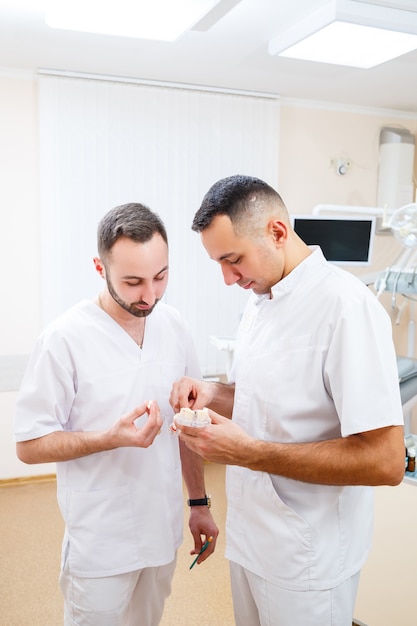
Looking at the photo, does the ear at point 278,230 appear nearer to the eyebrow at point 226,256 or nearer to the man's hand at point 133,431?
the eyebrow at point 226,256

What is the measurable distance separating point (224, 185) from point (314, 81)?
9.05 ft

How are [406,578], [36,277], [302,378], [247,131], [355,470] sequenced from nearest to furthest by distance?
[355,470] → [302,378] → [406,578] → [36,277] → [247,131]

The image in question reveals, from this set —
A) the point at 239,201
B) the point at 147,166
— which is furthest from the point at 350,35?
the point at 239,201

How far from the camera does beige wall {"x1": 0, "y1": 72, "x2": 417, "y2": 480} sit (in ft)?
11.9

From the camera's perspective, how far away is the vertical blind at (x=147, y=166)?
367cm

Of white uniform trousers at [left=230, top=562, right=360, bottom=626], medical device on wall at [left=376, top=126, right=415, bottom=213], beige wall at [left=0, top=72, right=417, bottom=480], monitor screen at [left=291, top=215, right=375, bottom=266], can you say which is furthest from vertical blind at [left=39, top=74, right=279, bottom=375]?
white uniform trousers at [left=230, top=562, right=360, bottom=626]

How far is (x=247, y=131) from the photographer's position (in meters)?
4.12

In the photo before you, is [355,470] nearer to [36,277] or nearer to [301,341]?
[301,341]

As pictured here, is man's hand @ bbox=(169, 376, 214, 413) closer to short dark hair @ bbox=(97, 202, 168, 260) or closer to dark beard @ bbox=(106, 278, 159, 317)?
dark beard @ bbox=(106, 278, 159, 317)

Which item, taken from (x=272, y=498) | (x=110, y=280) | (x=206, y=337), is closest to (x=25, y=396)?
(x=110, y=280)

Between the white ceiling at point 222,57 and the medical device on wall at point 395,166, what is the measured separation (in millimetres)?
288

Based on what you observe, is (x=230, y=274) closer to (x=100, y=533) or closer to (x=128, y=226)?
(x=128, y=226)

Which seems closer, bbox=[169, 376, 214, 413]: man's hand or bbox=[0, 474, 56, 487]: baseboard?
bbox=[169, 376, 214, 413]: man's hand

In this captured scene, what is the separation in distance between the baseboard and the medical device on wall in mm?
3083
